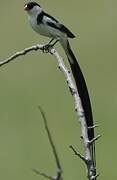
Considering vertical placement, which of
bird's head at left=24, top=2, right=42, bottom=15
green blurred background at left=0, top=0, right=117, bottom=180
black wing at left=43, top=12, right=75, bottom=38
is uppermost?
bird's head at left=24, top=2, right=42, bottom=15

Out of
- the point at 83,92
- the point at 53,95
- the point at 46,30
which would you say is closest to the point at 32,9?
the point at 46,30

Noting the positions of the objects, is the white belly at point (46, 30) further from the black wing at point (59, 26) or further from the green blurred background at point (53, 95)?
the green blurred background at point (53, 95)

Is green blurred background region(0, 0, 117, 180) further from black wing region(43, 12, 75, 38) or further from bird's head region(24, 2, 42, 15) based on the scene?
black wing region(43, 12, 75, 38)

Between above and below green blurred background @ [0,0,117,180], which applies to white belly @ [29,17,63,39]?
above

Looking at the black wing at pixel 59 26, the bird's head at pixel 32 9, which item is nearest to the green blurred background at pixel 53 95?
the bird's head at pixel 32 9

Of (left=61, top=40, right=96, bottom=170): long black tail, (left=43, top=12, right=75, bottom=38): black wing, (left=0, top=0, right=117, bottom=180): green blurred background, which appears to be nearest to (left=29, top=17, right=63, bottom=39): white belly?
(left=43, top=12, right=75, bottom=38): black wing

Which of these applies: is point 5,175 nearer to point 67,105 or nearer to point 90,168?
point 67,105

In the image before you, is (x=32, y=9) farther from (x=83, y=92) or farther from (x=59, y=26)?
(x=83, y=92)

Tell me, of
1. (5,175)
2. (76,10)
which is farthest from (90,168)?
(76,10)
